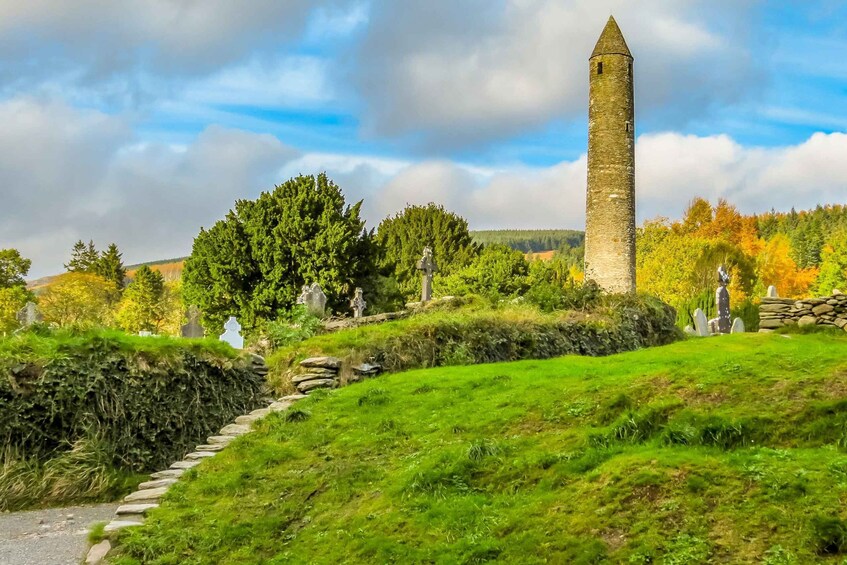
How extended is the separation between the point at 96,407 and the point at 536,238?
157 meters

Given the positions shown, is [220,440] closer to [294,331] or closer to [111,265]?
[294,331]

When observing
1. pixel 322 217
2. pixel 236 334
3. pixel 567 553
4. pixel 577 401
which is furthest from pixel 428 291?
pixel 567 553

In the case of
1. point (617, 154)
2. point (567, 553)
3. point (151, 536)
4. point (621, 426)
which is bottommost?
point (151, 536)

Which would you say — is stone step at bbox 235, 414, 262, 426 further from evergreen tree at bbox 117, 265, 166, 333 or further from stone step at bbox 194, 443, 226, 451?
evergreen tree at bbox 117, 265, 166, 333

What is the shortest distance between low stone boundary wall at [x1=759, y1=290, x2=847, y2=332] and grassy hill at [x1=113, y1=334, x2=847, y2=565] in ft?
44.6

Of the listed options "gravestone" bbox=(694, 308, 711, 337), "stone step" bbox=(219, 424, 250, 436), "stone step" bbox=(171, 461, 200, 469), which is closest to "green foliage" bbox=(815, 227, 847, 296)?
"gravestone" bbox=(694, 308, 711, 337)

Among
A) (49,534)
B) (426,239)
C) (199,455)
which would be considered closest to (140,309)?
(426,239)

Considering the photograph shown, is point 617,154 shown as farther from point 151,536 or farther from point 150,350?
point 151,536

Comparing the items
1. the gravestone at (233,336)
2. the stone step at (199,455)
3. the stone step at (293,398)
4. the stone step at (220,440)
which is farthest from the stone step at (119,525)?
the gravestone at (233,336)

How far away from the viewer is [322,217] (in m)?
35.1

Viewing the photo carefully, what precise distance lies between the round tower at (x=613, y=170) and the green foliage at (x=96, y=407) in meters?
27.5

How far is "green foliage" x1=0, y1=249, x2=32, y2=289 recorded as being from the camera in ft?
166

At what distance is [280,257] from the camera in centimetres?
3431

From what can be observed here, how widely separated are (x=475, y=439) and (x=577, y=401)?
1.21 metres
